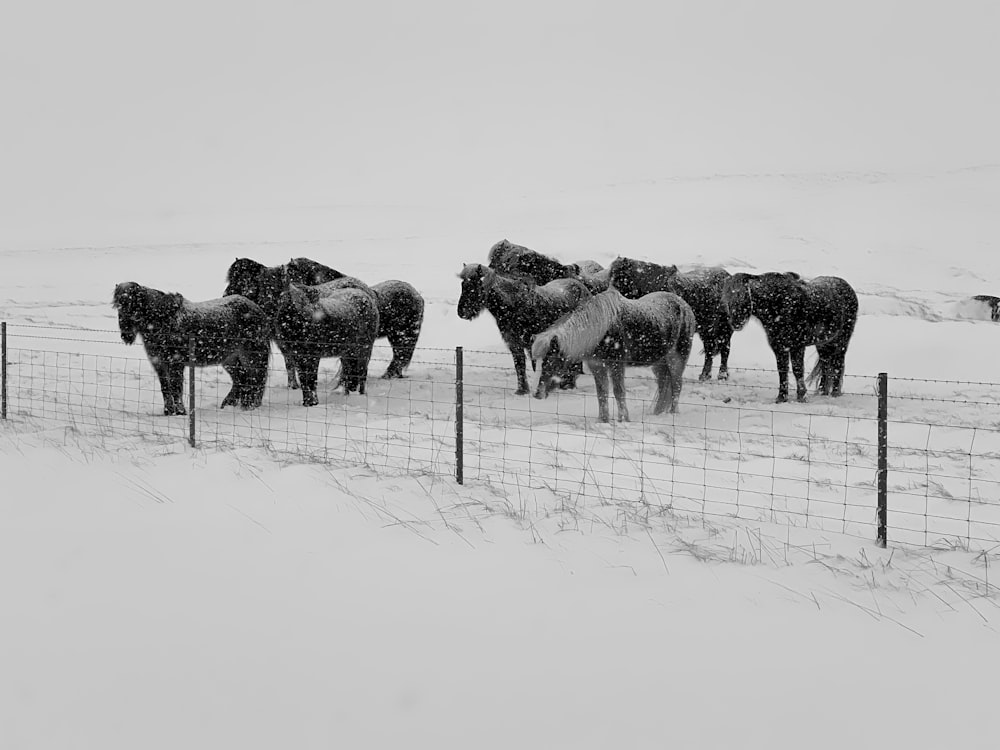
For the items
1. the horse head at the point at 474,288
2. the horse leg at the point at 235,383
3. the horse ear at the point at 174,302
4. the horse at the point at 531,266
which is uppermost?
the horse at the point at 531,266

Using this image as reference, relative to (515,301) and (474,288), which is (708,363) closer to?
(515,301)

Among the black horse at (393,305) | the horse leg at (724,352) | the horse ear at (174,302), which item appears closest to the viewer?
the horse ear at (174,302)

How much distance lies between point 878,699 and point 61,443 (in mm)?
7222

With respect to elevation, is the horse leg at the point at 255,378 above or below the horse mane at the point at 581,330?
below

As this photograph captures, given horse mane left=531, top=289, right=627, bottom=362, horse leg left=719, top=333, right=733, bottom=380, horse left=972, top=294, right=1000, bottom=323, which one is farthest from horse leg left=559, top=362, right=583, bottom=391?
horse left=972, top=294, right=1000, bottom=323

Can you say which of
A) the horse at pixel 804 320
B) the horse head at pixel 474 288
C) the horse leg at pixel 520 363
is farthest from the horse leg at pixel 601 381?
the horse at pixel 804 320

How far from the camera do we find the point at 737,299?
14.9 metres

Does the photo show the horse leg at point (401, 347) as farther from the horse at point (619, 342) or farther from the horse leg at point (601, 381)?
the horse leg at point (601, 381)

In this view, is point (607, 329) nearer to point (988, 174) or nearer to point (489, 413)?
point (489, 413)

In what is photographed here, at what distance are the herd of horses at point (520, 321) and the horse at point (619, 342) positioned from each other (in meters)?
0.02

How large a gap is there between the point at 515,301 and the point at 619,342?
86.2 inches

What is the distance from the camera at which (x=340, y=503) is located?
6.76m

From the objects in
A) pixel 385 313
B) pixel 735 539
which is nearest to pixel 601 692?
pixel 735 539

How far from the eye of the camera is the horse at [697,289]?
49.4ft
